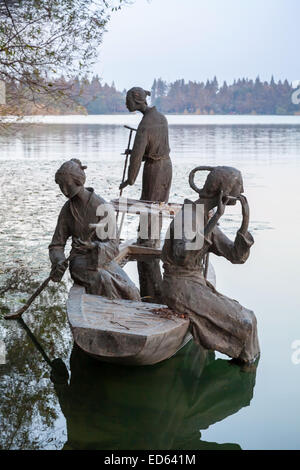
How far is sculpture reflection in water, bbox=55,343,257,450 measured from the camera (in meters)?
→ 4.45

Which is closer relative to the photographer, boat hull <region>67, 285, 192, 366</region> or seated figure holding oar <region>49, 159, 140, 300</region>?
boat hull <region>67, 285, 192, 366</region>

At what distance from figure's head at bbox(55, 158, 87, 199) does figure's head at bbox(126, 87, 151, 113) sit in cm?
184

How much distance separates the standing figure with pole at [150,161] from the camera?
23.4ft

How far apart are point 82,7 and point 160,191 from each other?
10.5 feet

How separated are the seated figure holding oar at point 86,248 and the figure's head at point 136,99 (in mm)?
1775

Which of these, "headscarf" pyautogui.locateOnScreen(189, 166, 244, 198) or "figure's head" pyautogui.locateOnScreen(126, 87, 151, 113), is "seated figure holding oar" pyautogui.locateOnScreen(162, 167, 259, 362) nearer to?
"headscarf" pyautogui.locateOnScreen(189, 166, 244, 198)

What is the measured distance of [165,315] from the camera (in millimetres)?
5012

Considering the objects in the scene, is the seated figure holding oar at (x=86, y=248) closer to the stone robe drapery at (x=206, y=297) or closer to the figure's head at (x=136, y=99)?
the stone robe drapery at (x=206, y=297)

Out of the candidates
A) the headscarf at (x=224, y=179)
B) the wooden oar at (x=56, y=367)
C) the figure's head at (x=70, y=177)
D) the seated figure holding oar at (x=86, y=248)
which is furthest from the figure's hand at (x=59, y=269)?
the headscarf at (x=224, y=179)

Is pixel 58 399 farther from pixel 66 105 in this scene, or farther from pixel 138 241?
pixel 66 105

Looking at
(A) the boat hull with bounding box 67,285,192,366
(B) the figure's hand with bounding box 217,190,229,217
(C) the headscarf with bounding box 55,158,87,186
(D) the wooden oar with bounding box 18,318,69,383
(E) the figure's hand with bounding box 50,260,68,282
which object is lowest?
(D) the wooden oar with bounding box 18,318,69,383

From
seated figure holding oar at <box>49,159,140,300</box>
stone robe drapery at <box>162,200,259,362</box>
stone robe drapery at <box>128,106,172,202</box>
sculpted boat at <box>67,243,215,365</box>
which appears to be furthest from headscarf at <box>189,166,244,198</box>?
stone robe drapery at <box>128,106,172,202</box>

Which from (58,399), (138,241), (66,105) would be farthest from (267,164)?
(58,399)

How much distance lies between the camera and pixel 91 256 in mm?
5559
